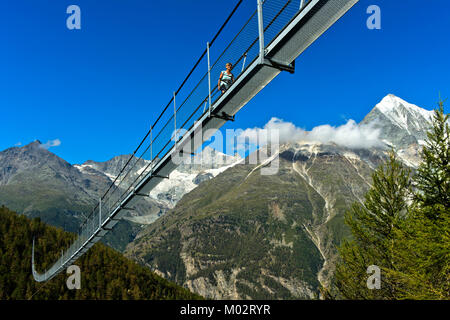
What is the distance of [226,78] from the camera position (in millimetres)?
15242

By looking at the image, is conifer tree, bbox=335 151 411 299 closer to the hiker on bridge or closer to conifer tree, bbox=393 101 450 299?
conifer tree, bbox=393 101 450 299

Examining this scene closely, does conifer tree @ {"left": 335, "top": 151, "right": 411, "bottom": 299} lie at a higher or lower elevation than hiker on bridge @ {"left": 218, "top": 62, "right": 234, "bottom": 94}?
lower

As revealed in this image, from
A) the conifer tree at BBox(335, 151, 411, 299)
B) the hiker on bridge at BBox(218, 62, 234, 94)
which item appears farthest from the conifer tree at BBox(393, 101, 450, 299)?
the hiker on bridge at BBox(218, 62, 234, 94)

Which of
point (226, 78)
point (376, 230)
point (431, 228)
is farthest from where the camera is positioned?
point (376, 230)

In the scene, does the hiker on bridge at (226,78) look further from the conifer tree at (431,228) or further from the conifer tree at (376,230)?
the conifer tree at (376,230)

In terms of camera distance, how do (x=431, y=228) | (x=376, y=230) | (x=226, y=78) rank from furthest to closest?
(x=376, y=230), (x=431, y=228), (x=226, y=78)

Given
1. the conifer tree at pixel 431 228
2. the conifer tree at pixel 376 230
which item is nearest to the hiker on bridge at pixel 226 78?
the conifer tree at pixel 431 228

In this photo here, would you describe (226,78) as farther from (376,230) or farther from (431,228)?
(376,230)

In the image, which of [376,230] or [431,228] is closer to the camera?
[431,228]

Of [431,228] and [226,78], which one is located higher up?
[226,78]

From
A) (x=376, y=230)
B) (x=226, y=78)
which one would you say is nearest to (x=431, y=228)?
(x=376, y=230)

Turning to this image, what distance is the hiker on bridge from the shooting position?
15.2 meters

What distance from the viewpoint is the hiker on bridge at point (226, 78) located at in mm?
15203
